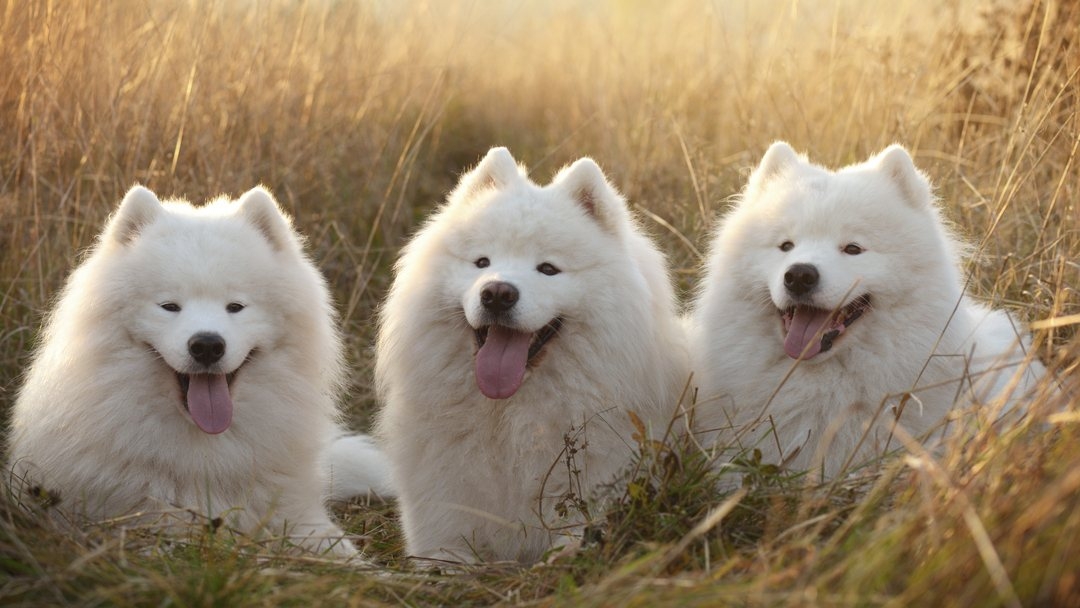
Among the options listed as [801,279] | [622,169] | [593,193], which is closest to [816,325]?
[801,279]

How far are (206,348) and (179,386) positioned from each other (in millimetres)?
282

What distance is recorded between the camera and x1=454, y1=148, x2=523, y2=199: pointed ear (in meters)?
4.29

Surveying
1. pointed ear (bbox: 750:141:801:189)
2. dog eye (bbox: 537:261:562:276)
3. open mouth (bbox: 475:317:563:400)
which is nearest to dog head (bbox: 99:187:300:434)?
open mouth (bbox: 475:317:563:400)

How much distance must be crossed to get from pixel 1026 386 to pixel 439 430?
7.53 ft

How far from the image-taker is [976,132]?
21.8 feet

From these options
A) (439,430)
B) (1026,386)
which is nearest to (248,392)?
(439,430)

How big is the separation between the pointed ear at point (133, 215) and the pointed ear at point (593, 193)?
5.18 ft

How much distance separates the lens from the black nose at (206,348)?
377 centimetres

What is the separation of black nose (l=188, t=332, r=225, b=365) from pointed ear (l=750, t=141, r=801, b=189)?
2.20m

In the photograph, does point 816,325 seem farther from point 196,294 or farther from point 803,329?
point 196,294

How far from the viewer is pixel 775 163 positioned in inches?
173

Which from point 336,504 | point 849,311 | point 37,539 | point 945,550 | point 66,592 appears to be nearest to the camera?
point 945,550

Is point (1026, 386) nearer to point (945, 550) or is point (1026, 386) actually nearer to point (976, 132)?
point (945, 550)

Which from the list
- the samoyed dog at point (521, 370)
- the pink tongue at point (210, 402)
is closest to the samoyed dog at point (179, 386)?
the pink tongue at point (210, 402)
